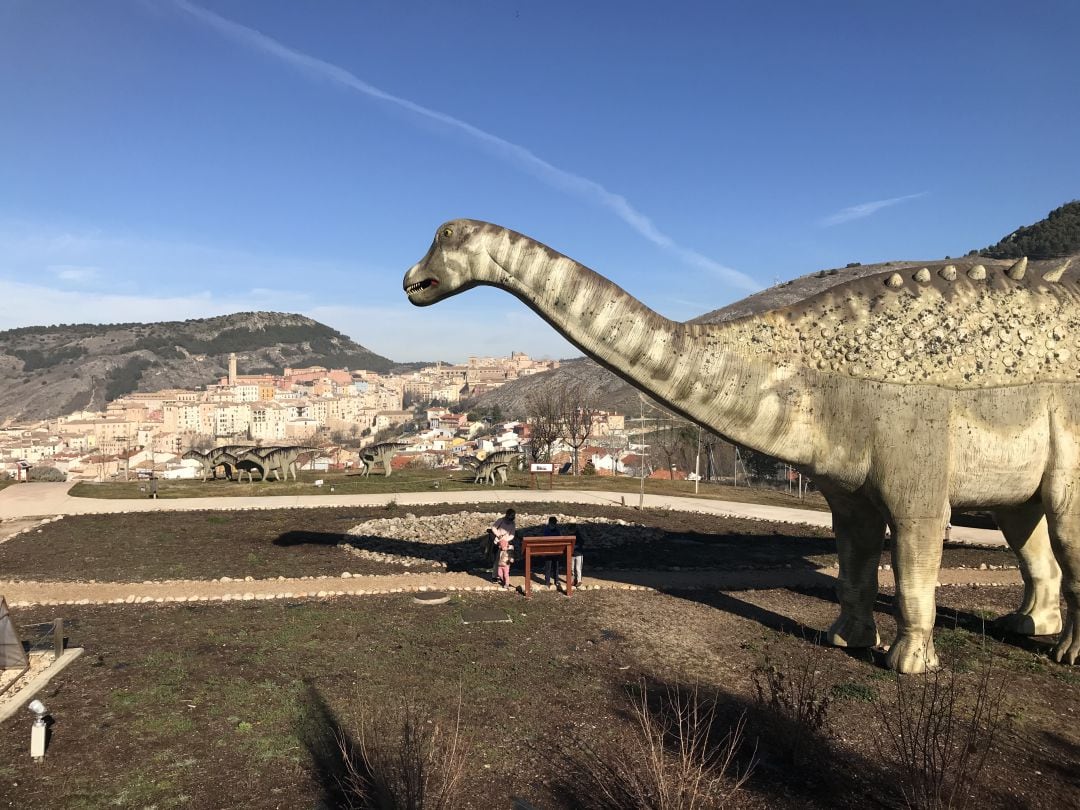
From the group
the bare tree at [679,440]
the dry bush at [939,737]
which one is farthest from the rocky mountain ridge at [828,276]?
the dry bush at [939,737]

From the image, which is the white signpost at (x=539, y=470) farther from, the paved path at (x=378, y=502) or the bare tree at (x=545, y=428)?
the bare tree at (x=545, y=428)

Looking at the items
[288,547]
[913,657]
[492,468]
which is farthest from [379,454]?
[913,657]

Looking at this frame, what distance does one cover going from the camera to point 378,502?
20.5m

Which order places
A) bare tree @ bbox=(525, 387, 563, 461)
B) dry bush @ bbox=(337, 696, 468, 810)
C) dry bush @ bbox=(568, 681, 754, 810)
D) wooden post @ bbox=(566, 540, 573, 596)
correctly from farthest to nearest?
1. bare tree @ bbox=(525, 387, 563, 461)
2. wooden post @ bbox=(566, 540, 573, 596)
3. dry bush @ bbox=(337, 696, 468, 810)
4. dry bush @ bbox=(568, 681, 754, 810)

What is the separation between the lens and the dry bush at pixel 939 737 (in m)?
3.96

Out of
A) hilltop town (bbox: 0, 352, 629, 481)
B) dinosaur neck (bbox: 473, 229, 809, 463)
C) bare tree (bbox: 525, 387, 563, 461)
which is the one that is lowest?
hilltop town (bbox: 0, 352, 629, 481)

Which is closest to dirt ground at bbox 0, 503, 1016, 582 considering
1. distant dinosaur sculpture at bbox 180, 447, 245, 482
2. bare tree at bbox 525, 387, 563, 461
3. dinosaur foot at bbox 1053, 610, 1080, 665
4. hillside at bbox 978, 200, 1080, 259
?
dinosaur foot at bbox 1053, 610, 1080, 665

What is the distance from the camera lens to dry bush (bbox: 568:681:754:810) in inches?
160

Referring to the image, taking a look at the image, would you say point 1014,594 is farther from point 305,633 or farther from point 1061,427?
point 305,633

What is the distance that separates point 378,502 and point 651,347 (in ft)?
52.0

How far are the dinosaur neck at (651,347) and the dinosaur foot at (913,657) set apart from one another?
215 cm

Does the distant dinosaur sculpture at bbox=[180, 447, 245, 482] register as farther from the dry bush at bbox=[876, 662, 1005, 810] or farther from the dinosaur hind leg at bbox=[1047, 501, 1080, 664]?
the dinosaur hind leg at bbox=[1047, 501, 1080, 664]

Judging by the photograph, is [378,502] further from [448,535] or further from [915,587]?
[915,587]

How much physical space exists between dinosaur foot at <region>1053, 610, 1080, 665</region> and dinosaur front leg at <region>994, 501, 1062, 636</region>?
749mm
